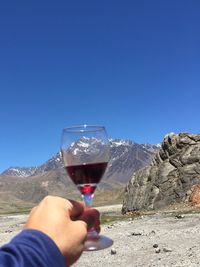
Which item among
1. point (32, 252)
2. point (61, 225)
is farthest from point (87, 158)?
point (32, 252)

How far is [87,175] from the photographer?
307 cm

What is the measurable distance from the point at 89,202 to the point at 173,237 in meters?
15.5

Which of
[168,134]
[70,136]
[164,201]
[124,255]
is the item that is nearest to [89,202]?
[70,136]

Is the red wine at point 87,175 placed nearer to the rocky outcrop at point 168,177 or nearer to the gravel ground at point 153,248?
the gravel ground at point 153,248

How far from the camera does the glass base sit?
2.86m

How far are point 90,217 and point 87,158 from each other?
428 mm

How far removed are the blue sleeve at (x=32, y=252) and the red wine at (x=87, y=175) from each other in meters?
0.65

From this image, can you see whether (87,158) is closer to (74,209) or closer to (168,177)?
(74,209)

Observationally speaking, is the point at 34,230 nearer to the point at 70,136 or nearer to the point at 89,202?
the point at 89,202

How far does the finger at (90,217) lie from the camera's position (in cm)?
285

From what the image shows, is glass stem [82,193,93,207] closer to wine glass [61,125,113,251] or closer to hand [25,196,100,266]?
wine glass [61,125,113,251]

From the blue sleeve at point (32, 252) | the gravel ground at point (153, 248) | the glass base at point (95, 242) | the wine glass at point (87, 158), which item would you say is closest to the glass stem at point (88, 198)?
the wine glass at point (87, 158)

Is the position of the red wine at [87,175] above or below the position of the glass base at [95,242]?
above

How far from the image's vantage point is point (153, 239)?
1803 cm
